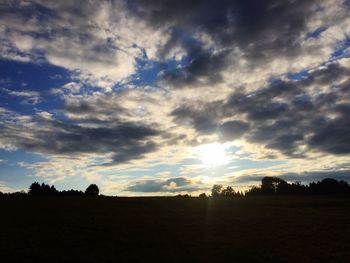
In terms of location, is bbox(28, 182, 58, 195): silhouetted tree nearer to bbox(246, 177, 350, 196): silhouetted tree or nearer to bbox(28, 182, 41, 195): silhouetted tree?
bbox(28, 182, 41, 195): silhouetted tree

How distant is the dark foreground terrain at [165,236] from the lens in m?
27.7

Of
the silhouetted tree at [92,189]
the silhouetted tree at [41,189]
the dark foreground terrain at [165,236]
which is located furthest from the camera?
the silhouetted tree at [92,189]

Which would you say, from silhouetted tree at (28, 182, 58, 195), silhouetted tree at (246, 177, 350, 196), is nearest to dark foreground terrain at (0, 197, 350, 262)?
silhouetted tree at (28, 182, 58, 195)

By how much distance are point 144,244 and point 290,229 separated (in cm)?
1824

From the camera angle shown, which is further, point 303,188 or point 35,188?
point 303,188

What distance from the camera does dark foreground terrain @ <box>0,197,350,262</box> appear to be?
27.7m

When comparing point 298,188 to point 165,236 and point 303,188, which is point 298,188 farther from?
point 165,236

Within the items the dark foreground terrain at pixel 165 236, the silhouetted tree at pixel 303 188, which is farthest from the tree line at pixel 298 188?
the dark foreground terrain at pixel 165 236

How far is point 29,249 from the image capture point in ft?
90.2

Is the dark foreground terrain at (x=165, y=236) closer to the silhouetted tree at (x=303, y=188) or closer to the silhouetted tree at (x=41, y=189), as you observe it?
the silhouetted tree at (x=41, y=189)

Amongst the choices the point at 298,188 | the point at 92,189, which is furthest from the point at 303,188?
the point at 92,189

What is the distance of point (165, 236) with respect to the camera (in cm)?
3478

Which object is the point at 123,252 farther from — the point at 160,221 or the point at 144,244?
the point at 160,221

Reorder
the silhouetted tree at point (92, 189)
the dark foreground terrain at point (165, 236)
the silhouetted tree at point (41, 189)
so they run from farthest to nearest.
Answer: the silhouetted tree at point (92, 189), the silhouetted tree at point (41, 189), the dark foreground terrain at point (165, 236)
